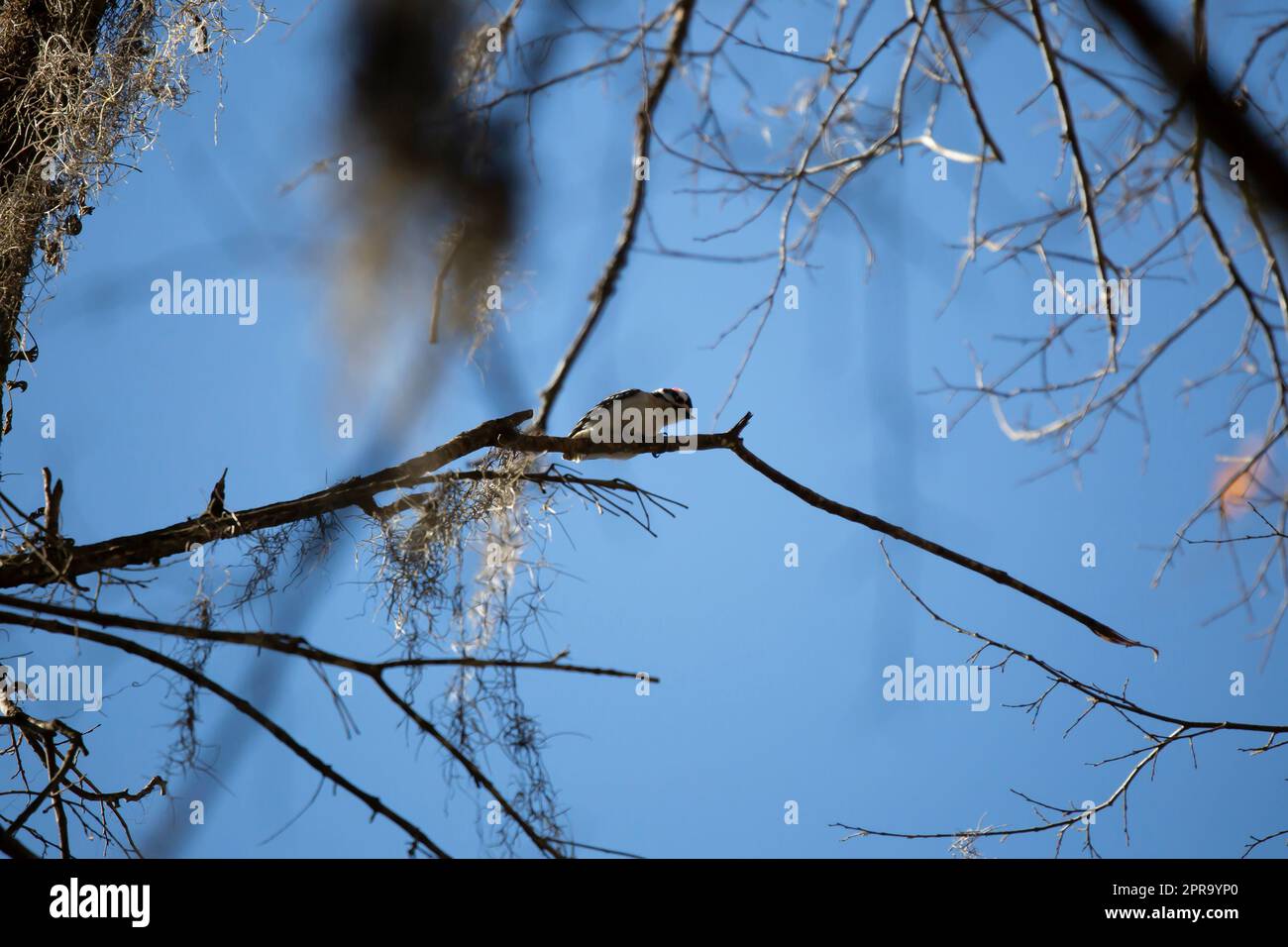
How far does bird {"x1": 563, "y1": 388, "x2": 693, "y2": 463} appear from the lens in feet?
8.30

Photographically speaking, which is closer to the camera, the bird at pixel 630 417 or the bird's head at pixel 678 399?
the bird at pixel 630 417

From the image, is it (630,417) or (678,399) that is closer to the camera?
(630,417)

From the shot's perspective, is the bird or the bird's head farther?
the bird's head

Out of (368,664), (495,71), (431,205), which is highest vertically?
(495,71)

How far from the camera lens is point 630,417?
321cm

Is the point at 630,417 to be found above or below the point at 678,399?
below

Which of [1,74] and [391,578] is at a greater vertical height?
[1,74]

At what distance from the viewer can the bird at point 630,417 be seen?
253 centimetres
